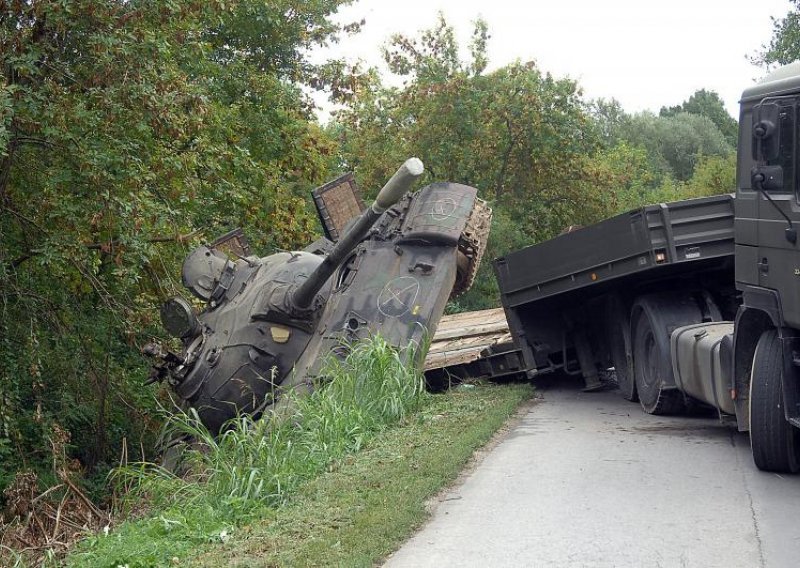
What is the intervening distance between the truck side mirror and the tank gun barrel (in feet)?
9.76

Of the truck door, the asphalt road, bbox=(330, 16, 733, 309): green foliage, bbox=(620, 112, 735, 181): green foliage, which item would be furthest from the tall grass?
bbox=(620, 112, 735, 181): green foliage

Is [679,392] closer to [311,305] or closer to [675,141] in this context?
[311,305]

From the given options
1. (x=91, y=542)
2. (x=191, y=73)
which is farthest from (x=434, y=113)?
(x=91, y=542)

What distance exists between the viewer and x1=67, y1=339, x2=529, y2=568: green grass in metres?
7.33

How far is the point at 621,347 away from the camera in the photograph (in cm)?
1389

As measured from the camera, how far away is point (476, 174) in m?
31.8

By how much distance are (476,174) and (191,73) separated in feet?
42.4

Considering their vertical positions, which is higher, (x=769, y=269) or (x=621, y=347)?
(x=769, y=269)

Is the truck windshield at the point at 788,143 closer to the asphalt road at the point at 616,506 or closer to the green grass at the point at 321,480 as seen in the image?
the asphalt road at the point at 616,506

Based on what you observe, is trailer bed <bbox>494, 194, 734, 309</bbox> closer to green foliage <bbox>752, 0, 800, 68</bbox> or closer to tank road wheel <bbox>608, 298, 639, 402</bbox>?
tank road wheel <bbox>608, 298, 639, 402</bbox>

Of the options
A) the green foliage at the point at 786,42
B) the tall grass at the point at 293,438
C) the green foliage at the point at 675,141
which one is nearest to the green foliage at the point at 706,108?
the green foliage at the point at 675,141

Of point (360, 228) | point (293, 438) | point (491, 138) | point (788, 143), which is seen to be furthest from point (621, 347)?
point (491, 138)

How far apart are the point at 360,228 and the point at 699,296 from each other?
141 inches

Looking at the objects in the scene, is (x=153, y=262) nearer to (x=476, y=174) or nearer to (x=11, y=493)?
(x=11, y=493)
